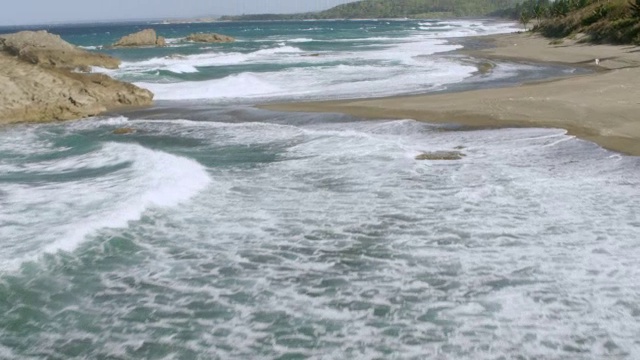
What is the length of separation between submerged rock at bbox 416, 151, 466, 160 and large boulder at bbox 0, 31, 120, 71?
30834mm

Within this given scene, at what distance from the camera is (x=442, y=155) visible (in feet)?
43.8

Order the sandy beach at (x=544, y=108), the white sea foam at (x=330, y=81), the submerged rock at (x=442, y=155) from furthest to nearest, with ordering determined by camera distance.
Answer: the white sea foam at (x=330, y=81), the sandy beach at (x=544, y=108), the submerged rock at (x=442, y=155)

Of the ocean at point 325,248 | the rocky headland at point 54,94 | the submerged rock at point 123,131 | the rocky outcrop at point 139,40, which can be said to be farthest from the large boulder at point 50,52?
the rocky outcrop at point 139,40

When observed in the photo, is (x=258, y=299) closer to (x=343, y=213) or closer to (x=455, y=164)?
(x=343, y=213)

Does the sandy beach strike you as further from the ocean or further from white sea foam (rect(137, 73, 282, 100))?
white sea foam (rect(137, 73, 282, 100))

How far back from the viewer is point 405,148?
1443 centimetres

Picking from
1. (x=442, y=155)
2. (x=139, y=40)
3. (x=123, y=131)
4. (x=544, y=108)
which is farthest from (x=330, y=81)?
(x=139, y=40)

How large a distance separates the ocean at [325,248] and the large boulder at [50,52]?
2487cm

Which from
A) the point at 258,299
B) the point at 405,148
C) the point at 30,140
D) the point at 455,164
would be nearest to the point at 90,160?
the point at 30,140

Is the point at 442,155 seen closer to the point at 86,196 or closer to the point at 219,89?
the point at 86,196

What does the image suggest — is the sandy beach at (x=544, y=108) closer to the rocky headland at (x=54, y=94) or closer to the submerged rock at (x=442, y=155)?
the submerged rock at (x=442, y=155)

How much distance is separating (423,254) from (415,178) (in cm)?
379

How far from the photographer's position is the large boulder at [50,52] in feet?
129

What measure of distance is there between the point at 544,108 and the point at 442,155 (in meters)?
5.44
